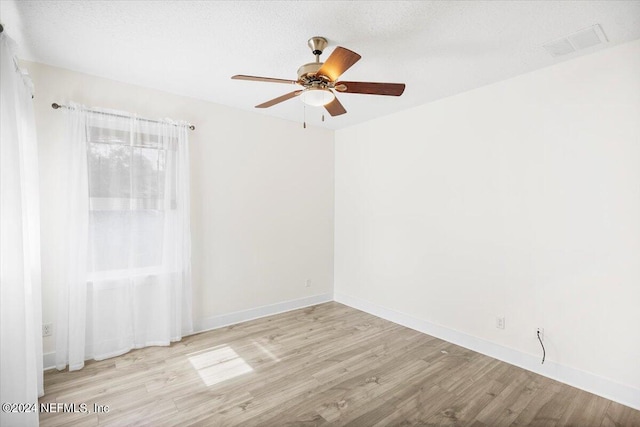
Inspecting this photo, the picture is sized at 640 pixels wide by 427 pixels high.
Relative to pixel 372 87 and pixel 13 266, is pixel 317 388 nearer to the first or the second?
pixel 13 266

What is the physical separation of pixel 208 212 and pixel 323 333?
1917 mm

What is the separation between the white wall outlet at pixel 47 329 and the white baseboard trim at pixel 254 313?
1.23 m

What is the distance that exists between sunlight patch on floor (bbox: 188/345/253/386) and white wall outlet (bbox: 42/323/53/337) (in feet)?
3.90

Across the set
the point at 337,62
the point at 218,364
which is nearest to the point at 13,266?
the point at 218,364

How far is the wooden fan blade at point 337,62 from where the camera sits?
1.72m

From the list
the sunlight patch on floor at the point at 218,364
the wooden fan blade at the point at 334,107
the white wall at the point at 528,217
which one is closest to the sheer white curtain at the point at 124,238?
the sunlight patch on floor at the point at 218,364

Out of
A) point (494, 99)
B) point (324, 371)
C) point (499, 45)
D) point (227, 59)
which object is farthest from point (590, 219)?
point (227, 59)

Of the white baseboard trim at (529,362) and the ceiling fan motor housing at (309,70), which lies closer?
the ceiling fan motor housing at (309,70)

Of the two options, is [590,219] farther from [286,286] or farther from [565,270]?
Answer: [286,286]

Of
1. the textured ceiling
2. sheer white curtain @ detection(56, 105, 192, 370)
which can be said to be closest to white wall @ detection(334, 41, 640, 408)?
the textured ceiling

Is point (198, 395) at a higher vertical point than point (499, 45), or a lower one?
lower

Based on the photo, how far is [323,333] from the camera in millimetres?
3383

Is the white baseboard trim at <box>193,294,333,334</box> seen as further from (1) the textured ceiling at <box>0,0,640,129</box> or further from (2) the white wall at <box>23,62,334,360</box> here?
(1) the textured ceiling at <box>0,0,640,129</box>

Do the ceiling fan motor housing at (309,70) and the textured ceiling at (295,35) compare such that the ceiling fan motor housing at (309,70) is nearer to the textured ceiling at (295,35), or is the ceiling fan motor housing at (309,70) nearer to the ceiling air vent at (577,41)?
the textured ceiling at (295,35)
